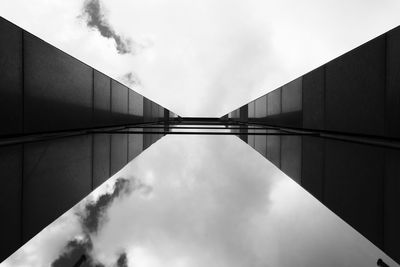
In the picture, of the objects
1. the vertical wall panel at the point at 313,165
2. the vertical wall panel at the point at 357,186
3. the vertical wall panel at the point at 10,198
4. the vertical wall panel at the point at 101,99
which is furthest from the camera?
the vertical wall panel at the point at 101,99

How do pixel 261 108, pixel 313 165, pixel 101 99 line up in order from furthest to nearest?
pixel 261 108
pixel 101 99
pixel 313 165

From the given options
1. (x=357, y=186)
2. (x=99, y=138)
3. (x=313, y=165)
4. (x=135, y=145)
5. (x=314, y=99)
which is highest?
(x=314, y=99)

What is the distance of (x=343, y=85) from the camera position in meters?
7.02

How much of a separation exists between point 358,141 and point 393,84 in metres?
1.24

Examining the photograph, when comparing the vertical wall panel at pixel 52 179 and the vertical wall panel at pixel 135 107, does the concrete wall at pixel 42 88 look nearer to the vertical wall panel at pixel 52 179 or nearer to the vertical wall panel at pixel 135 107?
the vertical wall panel at pixel 52 179

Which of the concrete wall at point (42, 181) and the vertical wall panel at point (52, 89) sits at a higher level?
the vertical wall panel at point (52, 89)

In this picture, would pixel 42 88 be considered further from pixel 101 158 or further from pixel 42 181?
pixel 101 158

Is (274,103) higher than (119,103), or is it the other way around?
(274,103)

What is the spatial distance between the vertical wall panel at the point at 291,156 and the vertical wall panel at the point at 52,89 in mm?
5971

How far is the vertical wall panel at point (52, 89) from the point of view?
590cm

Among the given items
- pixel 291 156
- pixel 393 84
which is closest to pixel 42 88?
pixel 393 84

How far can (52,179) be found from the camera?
6.19 metres

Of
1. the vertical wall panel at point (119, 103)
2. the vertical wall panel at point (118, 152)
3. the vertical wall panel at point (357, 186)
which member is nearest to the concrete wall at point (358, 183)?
the vertical wall panel at point (357, 186)

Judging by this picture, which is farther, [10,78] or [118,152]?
[118,152]
